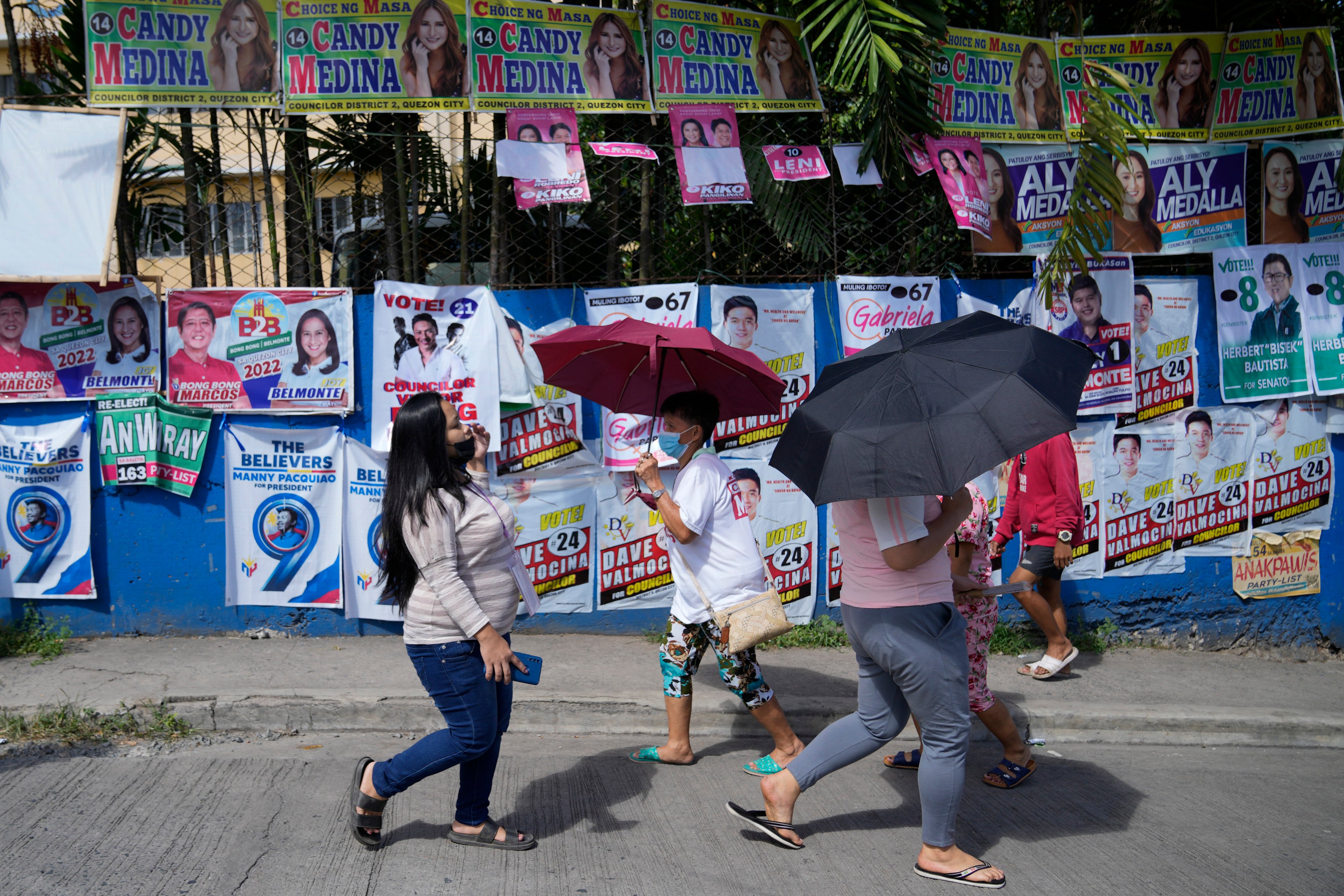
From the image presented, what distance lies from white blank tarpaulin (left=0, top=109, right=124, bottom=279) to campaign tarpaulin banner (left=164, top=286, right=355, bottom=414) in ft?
1.77

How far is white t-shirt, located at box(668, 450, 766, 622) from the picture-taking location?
430cm

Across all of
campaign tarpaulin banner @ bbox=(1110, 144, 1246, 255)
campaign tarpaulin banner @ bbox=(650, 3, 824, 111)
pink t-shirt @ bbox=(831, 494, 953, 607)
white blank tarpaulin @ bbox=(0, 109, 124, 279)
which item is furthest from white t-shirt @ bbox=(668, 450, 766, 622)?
campaign tarpaulin banner @ bbox=(1110, 144, 1246, 255)

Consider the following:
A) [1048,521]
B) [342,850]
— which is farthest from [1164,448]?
[342,850]

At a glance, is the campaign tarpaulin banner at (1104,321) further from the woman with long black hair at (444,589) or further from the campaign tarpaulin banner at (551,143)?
the woman with long black hair at (444,589)

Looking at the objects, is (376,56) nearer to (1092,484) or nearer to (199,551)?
(199,551)

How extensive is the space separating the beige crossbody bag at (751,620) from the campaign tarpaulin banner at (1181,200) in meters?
4.10

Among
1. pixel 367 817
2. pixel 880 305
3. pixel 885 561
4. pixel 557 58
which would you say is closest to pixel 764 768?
pixel 885 561

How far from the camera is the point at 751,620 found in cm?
425

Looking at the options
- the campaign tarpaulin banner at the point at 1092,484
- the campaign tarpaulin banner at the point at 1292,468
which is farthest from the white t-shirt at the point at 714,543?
the campaign tarpaulin banner at the point at 1292,468

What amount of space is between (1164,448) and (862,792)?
12.4ft

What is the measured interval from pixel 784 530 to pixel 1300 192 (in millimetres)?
4411

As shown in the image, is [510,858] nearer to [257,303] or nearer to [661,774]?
[661,774]

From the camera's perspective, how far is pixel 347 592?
20.0ft

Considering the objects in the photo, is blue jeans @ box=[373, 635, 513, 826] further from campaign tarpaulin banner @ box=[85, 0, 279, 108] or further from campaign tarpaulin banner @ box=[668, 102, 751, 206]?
campaign tarpaulin banner @ box=[85, 0, 279, 108]
